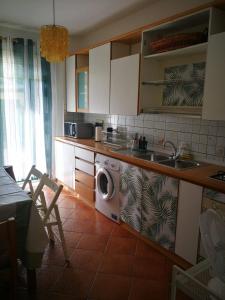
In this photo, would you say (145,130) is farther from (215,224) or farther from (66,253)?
(215,224)

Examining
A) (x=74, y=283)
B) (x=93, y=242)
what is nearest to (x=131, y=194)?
(x=93, y=242)

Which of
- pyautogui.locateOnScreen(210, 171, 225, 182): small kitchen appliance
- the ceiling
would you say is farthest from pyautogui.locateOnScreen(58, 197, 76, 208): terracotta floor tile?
the ceiling

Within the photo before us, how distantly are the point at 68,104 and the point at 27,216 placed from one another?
2728 mm

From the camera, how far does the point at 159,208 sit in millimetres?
2201

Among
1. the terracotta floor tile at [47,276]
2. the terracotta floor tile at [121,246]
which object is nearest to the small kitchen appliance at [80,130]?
the terracotta floor tile at [121,246]

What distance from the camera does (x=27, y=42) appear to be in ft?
11.8

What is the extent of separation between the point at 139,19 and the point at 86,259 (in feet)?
8.83

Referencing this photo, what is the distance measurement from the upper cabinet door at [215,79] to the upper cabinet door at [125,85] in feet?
2.82

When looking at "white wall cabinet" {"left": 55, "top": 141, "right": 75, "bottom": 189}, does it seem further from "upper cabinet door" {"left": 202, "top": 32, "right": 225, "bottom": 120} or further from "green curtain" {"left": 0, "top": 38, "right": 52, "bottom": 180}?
"upper cabinet door" {"left": 202, "top": 32, "right": 225, "bottom": 120}

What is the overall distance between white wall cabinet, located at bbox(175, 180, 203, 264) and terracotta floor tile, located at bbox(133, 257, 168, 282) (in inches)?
8.0

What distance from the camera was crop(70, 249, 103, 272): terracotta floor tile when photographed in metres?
2.09

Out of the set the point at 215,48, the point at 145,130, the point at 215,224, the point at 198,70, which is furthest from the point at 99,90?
the point at 215,224

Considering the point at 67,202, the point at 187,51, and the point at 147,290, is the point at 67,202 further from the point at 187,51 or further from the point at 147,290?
the point at 187,51

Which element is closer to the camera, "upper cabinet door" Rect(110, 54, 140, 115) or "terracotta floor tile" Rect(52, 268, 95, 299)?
"terracotta floor tile" Rect(52, 268, 95, 299)
